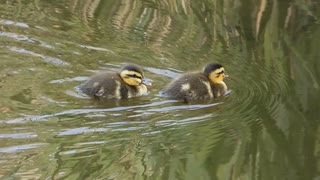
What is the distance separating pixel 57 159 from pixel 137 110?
2.57ft

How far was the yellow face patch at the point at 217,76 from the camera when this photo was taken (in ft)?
13.2

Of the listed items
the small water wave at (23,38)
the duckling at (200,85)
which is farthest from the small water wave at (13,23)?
the duckling at (200,85)

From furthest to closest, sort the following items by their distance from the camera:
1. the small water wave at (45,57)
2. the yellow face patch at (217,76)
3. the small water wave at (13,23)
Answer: the small water wave at (13,23) → the small water wave at (45,57) → the yellow face patch at (217,76)

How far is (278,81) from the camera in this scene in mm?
4051

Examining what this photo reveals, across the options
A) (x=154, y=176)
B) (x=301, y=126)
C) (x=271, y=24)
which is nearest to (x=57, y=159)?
(x=154, y=176)

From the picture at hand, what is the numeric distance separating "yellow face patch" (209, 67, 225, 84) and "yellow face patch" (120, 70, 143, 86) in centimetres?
34

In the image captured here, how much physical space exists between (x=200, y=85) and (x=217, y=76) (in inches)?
4.3

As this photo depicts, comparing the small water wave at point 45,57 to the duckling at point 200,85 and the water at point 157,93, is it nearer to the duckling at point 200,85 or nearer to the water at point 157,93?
the water at point 157,93

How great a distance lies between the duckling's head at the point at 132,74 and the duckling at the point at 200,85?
14 cm

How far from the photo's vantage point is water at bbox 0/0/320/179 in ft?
9.99

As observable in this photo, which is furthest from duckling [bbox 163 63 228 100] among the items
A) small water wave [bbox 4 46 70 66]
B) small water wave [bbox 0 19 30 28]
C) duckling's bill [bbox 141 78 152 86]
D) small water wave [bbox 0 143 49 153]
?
small water wave [bbox 0 19 30 28]

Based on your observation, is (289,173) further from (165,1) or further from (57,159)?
(165,1)

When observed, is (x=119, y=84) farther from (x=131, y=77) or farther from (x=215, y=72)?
(x=215, y=72)

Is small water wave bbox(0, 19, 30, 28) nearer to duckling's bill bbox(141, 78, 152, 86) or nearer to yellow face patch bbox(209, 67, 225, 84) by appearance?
duckling's bill bbox(141, 78, 152, 86)
